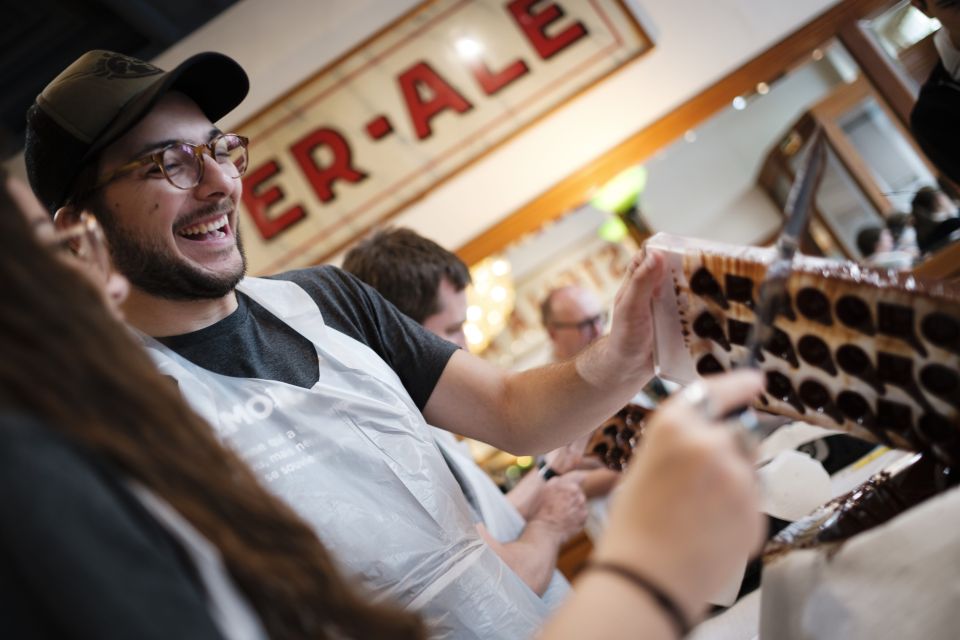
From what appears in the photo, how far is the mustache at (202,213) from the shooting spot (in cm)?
146

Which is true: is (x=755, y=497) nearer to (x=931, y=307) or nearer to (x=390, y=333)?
(x=931, y=307)

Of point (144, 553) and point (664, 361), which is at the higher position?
point (144, 553)

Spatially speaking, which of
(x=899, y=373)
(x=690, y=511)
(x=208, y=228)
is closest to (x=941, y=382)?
(x=899, y=373)

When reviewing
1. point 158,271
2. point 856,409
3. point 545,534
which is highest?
point 158,271

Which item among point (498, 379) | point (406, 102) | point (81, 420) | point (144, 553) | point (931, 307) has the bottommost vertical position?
point (931, 307)

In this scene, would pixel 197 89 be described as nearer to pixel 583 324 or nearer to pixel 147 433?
pixel 147 433

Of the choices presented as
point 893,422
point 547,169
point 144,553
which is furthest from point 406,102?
point 144,553

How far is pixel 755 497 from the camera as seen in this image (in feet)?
2.23

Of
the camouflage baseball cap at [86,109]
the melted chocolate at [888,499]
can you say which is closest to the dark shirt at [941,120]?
the melted chocolate at [888,499]

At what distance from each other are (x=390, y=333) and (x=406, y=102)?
2274mm

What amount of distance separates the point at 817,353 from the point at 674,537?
0.46m

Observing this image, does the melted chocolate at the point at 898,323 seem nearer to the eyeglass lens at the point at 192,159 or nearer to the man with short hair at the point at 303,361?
the man with short hair at the point at 303,361

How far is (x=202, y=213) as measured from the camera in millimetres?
1481

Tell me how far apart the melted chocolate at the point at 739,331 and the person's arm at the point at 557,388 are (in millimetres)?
145
